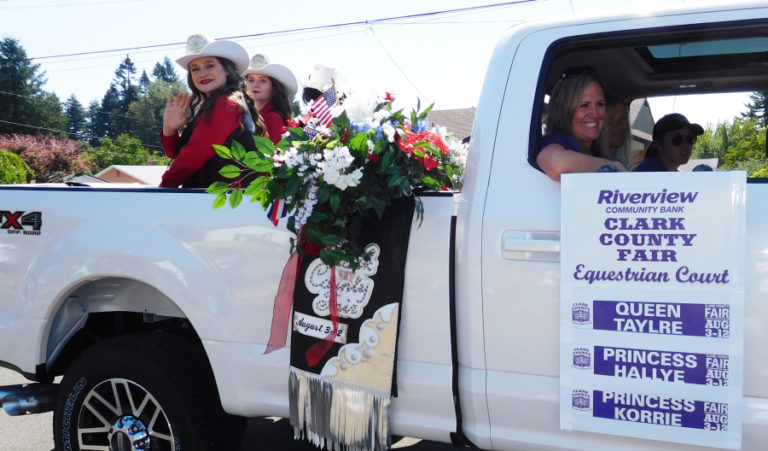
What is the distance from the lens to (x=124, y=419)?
314 cm

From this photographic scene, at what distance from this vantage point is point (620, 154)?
139 inches

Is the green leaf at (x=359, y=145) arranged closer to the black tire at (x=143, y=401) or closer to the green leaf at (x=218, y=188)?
the green leaf at (x=218, y=188)

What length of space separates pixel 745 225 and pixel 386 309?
1211 millimetres

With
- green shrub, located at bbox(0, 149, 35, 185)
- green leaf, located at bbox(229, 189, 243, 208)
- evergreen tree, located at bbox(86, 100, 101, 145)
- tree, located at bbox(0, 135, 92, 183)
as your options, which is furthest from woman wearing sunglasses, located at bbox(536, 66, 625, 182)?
evergreen tree, located at bbox(86, 100, 101, 145)

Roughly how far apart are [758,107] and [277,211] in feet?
6.76

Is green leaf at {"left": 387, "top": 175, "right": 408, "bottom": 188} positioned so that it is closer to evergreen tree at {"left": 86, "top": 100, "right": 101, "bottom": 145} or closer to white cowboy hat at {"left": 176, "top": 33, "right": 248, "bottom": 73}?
white cowboy hat at {"left": 176, "top": 33, "right": 248, "bottom": 73}

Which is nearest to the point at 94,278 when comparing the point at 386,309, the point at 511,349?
the point at 386,309

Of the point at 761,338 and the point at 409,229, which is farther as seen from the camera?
the point at 409,229

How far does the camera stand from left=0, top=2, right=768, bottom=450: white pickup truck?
2447mm

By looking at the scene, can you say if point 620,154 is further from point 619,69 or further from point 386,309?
point 386,309

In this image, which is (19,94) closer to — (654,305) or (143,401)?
(143,401)

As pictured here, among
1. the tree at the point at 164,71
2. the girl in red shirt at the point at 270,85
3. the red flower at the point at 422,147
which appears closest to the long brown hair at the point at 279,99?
the girl in red shirt at the point at 270,85

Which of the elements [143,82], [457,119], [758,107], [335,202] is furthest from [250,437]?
[143,82]

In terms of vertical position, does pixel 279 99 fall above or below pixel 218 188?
above
